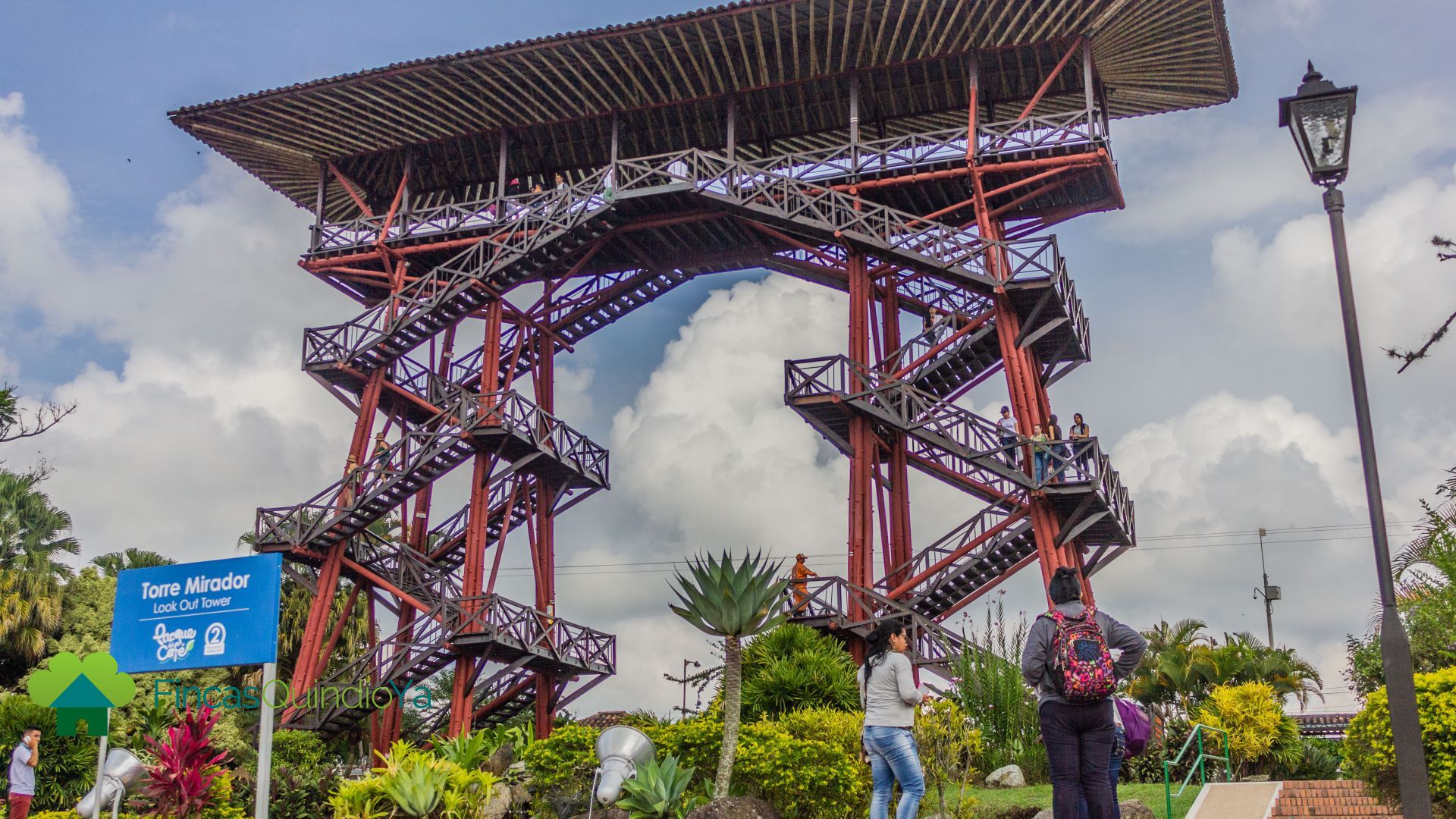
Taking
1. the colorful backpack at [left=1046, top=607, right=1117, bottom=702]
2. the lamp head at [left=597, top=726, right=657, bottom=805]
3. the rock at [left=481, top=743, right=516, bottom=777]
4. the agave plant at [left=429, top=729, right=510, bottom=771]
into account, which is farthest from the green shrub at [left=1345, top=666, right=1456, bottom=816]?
the rock at [left=481, top=743, right=516, bottom=777]

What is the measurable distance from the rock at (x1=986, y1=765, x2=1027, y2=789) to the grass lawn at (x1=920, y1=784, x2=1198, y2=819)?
0.78 m

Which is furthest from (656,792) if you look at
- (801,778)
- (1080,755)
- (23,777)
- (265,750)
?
(23,777)

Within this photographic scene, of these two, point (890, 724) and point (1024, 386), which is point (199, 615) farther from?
point (1024, 386)

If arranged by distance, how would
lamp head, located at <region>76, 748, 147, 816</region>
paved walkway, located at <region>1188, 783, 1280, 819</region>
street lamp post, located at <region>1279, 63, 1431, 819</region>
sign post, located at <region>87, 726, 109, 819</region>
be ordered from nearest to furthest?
1. street lamp post, located at <region>1279, 63, 1431, 819</region>
2. sign post, located at <region>87, 726, 109, 819</region>
3. paved walkway, located at <region>1188, 783, 1280, 819</region>
4. lamp head, located at <region>76, 748, 147, 816</region>

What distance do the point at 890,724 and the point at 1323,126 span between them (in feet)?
18.5

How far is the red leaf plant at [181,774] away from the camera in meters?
15.6

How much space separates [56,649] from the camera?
34438 millimetres

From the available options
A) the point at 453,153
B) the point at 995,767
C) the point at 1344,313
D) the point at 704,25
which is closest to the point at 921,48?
the point at 704,25

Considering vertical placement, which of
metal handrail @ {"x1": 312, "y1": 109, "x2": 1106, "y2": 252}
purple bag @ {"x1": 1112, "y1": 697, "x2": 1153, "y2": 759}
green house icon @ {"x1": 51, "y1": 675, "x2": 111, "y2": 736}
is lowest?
purple bag @ {"x1": 1112, "y1": 697, "x2": 1153, "y2": 759}

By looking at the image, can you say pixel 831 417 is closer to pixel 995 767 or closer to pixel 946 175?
pixel 946 175

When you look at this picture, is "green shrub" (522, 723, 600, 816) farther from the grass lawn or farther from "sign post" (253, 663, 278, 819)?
"sign post" (253, 663, 278, 819)

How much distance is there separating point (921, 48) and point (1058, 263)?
5741 mm

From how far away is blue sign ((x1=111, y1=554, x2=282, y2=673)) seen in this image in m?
14.1

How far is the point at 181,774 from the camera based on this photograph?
15.6 m
